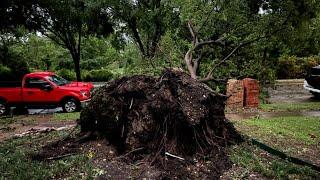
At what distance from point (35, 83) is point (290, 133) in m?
10.4

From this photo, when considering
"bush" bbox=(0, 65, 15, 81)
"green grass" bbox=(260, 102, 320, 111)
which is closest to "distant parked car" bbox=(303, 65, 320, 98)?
"green grass" bbox=(260, 102, 320, 111)

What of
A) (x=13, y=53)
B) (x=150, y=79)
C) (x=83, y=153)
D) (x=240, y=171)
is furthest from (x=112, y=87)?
(x=13, y=53)

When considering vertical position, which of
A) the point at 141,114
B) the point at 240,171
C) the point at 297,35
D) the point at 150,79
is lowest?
the point at 240,171

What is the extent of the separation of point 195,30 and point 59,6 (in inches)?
326

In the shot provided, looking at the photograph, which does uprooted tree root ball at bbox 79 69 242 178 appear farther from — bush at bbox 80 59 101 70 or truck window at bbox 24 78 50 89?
bush at bbox 80 59 101 70

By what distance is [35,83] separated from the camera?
1605cm

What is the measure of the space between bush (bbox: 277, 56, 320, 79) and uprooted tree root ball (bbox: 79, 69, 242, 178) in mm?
20103

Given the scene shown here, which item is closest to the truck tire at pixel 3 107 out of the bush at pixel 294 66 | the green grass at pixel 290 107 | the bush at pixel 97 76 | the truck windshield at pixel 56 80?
the truck windshield at pixel 56 80

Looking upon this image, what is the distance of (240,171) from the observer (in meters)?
6.74

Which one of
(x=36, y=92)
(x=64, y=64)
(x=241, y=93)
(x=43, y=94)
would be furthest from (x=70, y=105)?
(x=64, y=64)

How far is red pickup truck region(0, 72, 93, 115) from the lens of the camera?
52.2 ft

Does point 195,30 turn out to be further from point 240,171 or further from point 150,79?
point 240,171

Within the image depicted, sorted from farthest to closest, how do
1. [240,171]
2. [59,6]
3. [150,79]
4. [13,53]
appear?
[13,53]
[59,6]
[150,79]
[240,171]

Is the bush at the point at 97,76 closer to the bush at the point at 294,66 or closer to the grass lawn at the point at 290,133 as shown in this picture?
the bush at the point at 294,66
